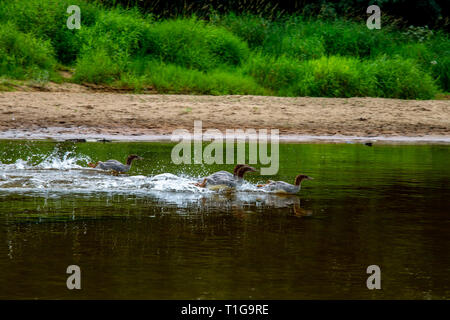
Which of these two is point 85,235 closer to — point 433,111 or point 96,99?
point 96,99

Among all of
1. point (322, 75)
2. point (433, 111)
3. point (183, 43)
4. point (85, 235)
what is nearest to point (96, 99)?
point (183, 43)

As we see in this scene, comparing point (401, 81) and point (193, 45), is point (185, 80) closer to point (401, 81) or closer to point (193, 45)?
point (193, 45)

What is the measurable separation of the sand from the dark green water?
427 cm

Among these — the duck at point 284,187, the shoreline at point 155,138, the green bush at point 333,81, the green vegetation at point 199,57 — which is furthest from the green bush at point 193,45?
the duck at point 284,187

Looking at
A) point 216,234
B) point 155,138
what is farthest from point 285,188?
point 155,138

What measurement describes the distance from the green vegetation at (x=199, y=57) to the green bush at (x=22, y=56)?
2cm

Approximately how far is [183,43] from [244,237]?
15357mm

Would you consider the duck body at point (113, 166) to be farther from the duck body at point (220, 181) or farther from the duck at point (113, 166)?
the duck body at point (220, 181)

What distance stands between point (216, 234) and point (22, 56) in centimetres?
1350

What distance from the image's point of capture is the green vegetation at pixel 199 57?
19688mm

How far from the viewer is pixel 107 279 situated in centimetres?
543

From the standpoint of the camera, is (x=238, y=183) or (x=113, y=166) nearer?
(x=238, y=183)

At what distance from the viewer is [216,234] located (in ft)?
22.9
